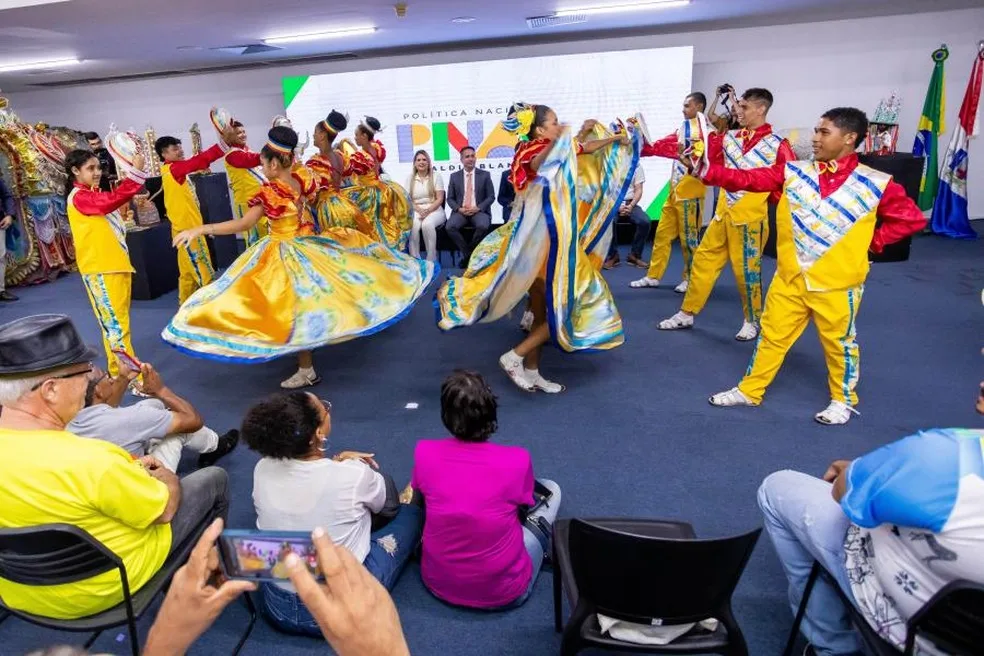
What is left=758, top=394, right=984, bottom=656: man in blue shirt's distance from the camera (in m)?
1.22

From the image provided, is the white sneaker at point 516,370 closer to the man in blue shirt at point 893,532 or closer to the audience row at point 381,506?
the audience row at point 381,506

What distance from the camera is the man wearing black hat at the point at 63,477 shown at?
144 cm

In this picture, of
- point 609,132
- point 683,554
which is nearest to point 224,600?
point 683,554

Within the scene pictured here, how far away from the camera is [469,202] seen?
247 inches

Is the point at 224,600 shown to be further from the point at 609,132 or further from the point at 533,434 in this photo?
the point at 609,132

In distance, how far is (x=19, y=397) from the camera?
1.53 metres

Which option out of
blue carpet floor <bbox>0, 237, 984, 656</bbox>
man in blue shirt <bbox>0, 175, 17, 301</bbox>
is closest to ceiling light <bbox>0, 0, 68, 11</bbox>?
blue carpet floor <bbox>0, 237, 984, 656</bbox>

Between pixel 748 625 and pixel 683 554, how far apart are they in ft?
2.98

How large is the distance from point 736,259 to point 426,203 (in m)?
3.15

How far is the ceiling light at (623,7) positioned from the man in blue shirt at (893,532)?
198 inches

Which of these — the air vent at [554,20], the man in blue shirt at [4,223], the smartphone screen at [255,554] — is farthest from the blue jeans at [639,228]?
the man in blue shirt at [4,223]

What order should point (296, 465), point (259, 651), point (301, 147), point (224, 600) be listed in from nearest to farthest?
point (224, 600), point (296, 465), point (259, 651), point (301, 147)

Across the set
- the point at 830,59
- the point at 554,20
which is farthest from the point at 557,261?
the point at 830,59

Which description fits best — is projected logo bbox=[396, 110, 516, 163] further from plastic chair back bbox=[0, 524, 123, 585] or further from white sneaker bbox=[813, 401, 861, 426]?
plastic chair back bbox=[0, 524, 123, 585]
